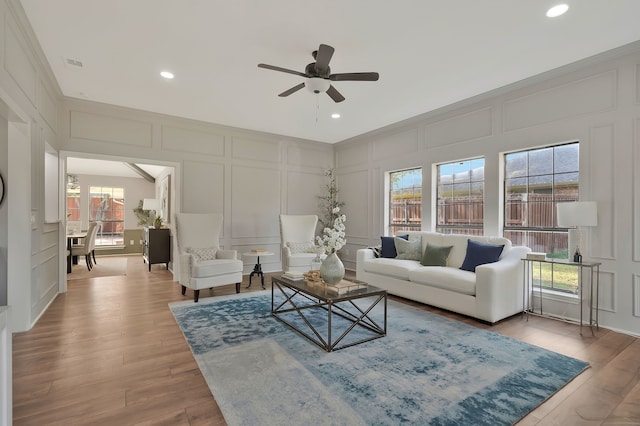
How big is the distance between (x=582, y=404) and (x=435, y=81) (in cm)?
343

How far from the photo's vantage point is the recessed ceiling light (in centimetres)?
249

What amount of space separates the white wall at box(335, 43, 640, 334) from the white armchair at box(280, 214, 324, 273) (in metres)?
A: 2.32

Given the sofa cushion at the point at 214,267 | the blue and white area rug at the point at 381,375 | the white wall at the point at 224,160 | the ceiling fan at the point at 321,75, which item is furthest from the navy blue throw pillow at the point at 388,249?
the ceiling fan at the point at 321,75

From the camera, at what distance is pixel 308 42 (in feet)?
9.89

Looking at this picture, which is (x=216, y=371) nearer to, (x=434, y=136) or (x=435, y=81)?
(x=435, y=81)

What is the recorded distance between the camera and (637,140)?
3094 millimetres

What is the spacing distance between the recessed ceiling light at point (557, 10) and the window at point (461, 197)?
2197mm

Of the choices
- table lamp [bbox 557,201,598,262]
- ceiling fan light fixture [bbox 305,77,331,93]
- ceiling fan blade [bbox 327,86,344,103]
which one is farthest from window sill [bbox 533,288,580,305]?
ceiling fan light fixture [bbox 305,77,331,93]

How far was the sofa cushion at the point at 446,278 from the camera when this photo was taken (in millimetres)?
3477

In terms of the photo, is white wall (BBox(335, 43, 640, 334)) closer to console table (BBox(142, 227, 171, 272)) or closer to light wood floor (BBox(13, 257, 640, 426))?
light wood floor (BBox(13, 257, 640, 426))

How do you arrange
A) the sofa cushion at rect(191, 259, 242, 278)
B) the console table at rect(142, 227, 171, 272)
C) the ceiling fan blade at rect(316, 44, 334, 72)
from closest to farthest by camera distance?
1. the ceiling fan blade at rect(316, 44, 334, 72)
2. the sofa cushion at rect(191, 259, 242, 278)
3. the console table at rect(142, 227, 171, 272)

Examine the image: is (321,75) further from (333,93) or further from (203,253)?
(203,253)

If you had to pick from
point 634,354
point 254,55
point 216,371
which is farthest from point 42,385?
point 634,354

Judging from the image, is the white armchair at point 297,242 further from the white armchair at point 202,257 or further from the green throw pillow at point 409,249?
the green throw pillow at point 409,249
